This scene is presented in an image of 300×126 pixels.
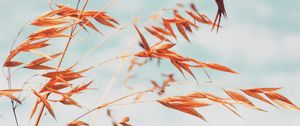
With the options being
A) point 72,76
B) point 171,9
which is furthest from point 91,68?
point 171,9

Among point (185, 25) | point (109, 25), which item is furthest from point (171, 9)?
point (109, 25)

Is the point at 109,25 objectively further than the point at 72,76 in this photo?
Yes

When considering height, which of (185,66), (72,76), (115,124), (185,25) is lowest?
(115,124)

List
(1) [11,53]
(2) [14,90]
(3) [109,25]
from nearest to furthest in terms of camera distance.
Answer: (2) [14,90] < (1) [11,53] < (3) [109,25]

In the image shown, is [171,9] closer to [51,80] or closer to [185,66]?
[185,66]

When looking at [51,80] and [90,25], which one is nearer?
[51,80]

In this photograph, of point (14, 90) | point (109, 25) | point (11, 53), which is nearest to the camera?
point (14, 90)

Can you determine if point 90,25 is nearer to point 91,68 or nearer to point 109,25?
point 109,25

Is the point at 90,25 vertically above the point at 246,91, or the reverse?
the point at 90,25

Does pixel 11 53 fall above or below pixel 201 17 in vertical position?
below
